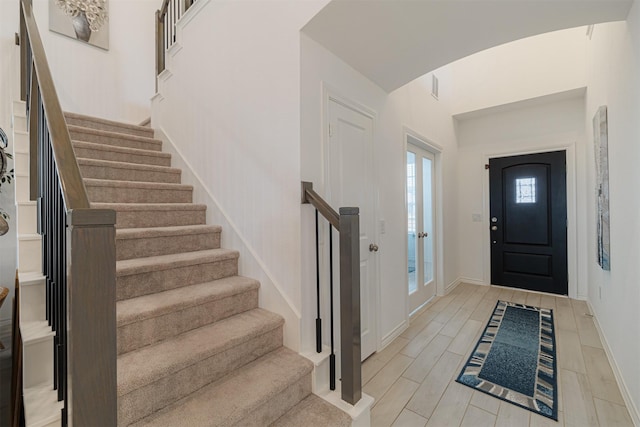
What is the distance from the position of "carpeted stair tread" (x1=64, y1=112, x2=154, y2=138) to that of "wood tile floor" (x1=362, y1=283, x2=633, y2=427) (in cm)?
328

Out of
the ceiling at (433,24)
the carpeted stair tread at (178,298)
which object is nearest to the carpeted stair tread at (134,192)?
the carpeted stair tread at (178,298)

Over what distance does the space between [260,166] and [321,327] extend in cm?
117

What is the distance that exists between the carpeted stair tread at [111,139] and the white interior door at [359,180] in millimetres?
2088

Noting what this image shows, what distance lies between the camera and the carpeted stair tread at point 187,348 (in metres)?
1.21

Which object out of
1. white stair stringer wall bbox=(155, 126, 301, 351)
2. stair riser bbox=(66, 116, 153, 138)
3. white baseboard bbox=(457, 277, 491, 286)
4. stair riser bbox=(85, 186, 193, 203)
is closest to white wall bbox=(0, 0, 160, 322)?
stair riser bbox=(66, 116, 153, 138)

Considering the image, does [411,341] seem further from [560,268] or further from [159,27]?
[159,27]

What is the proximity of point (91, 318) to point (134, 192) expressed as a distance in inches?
71.2

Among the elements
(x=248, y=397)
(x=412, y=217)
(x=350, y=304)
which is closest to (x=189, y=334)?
A: (x=248, y=397)

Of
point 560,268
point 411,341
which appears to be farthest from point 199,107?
point 560,268

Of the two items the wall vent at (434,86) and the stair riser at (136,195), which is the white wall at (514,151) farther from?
the stair riser at (136,195)

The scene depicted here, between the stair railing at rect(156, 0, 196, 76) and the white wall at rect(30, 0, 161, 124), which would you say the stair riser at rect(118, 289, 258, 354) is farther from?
the white wall at rect(30, 0, 161, 124)

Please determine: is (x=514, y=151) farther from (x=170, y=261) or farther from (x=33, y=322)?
(x=33, y=322)

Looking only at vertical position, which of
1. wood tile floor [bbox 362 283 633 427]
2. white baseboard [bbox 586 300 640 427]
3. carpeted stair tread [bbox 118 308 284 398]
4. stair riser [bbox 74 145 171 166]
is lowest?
wood tile floor [bbox 362 283 633 427]

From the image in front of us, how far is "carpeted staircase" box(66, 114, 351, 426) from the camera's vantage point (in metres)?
1.26
